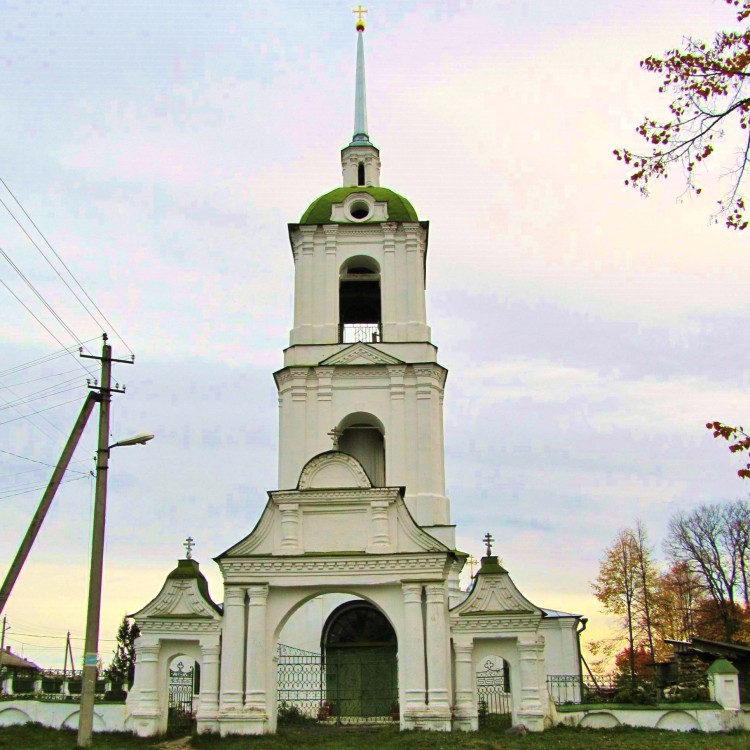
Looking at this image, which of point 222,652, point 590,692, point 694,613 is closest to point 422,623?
point 222,652

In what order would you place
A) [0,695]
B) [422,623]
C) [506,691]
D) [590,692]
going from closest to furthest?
[422,623], [506,691], [0,695], [590,692]

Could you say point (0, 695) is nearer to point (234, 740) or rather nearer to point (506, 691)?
point (234, 740)

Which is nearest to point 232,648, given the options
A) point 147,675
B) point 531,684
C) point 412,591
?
point 147,675

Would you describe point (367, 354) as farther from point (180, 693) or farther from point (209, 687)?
point (209, 687)

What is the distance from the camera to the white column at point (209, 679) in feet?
62.5

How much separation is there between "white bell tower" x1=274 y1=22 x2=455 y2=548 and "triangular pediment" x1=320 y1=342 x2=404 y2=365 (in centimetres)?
3

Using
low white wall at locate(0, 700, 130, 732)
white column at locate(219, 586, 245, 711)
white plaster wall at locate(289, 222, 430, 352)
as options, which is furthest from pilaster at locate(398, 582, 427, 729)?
white plaster wall at locate(289, 222, 430, 352)

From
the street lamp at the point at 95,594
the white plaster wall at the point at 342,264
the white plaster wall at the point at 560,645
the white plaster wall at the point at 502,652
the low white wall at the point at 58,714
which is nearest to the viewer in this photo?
the street lamp at the point at 95,594

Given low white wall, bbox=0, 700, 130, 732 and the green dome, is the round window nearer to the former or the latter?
the green dome

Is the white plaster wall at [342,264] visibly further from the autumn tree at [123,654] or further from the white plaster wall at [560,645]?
the autumn tree at [123,654]

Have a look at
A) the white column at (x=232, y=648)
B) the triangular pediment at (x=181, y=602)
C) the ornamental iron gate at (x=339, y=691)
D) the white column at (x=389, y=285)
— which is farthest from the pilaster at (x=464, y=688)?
the white column at (x=389, y=285)

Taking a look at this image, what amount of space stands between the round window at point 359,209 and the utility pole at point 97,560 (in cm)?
1284

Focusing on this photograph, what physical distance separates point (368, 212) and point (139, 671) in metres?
15.9

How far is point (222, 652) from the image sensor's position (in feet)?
64.0
